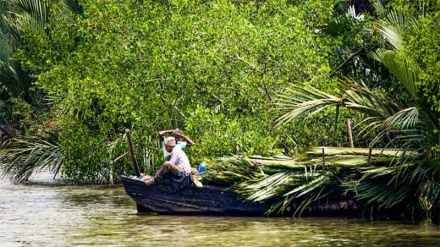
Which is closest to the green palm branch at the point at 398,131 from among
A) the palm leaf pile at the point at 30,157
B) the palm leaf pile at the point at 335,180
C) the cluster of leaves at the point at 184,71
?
the palm leaf pile at the point at 335,180

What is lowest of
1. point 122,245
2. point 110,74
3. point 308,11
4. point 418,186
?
point 122,245

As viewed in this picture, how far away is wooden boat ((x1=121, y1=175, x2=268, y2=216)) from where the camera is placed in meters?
21.5

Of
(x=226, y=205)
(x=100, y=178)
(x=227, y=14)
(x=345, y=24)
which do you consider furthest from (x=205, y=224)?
(x=100, y=178)

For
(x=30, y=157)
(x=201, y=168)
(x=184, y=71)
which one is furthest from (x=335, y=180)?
(x=30, y=157)

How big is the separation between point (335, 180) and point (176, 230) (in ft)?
8.93

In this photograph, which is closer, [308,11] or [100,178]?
[308,11]

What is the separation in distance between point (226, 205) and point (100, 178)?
8810mm

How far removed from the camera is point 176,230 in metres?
20.1

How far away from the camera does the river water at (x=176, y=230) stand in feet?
60.0

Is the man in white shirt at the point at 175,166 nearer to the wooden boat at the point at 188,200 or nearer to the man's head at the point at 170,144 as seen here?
the wooden boat at the point at 188,200

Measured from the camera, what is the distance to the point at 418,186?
20141 mm

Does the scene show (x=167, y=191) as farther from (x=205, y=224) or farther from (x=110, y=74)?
(x=110, y=74)

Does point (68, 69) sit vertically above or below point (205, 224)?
above

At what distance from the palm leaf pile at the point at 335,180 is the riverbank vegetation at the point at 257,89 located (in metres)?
0.03
